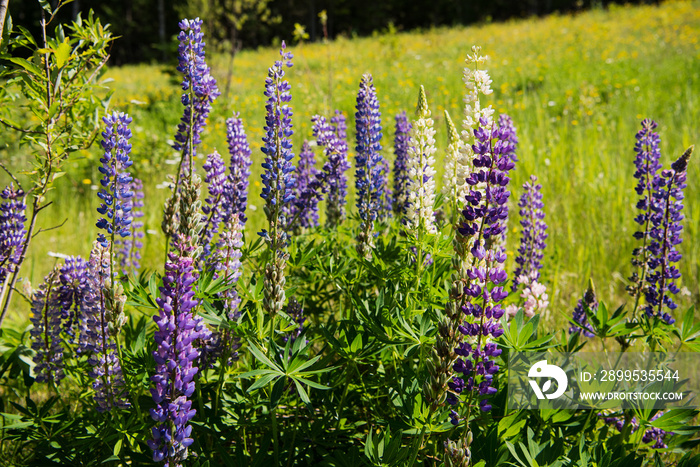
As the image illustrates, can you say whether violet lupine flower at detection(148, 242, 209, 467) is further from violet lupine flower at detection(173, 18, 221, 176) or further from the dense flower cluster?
the dense flower cluster

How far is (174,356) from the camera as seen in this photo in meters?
1.23

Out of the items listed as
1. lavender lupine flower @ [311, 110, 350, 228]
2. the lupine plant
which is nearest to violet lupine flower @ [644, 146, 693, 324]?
the lupine plant

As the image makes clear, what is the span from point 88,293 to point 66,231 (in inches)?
135

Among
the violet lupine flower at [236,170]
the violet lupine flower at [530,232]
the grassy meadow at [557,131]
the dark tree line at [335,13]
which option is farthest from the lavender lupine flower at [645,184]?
the dark tree line at [335,13]

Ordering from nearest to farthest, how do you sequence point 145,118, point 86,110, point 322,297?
point 86,110 → point 322,297 → point 145,118

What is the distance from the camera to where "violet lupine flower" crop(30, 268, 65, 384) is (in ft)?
6.36

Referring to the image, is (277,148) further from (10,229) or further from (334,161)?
(10,229)

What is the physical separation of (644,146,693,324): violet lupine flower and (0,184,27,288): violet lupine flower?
249cm

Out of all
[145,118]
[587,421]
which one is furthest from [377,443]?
[145,118]

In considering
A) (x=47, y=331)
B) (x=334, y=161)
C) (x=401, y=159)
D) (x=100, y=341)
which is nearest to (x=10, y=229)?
(x=47, y=331)

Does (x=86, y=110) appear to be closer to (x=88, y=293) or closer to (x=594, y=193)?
(x=88, y=293)

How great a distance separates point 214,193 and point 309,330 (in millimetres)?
658

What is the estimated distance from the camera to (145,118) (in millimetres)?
9586

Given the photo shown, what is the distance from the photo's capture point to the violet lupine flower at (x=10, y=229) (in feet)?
6.37
